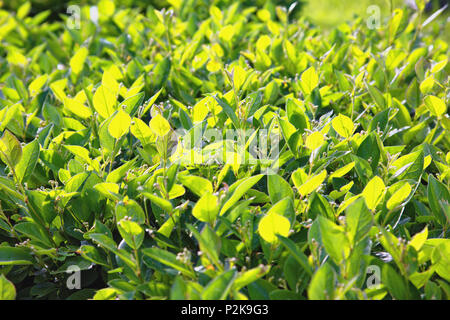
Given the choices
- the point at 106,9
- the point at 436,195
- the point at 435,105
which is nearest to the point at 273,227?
the point at 436,195

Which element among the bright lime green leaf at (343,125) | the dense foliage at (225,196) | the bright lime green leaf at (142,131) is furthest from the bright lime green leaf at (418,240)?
the bright lime green leaf at (142,131)

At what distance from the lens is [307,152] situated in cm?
191

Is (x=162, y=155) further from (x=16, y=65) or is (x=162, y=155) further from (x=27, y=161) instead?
(x=16, y=65)

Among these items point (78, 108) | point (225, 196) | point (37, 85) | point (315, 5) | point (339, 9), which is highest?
point (315, 5)

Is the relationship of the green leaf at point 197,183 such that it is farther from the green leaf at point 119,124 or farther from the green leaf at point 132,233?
the green leaf at point 119,124

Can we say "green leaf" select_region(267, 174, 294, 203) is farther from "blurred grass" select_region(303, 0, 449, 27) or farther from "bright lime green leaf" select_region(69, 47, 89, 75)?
"blurred grass" select_region(303, 0, 449, 27)

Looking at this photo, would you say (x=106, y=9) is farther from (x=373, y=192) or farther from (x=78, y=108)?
(x=373, y=192)

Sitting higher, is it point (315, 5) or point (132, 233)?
point (315, 5)

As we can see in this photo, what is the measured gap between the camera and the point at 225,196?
1546 millimetres

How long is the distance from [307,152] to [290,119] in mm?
167

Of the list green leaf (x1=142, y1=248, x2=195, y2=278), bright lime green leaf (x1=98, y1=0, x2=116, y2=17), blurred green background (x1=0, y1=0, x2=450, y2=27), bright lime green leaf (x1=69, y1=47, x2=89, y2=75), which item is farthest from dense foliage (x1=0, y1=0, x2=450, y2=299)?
blurred green background (x1=0, y1=0, x2=450, y2=27)

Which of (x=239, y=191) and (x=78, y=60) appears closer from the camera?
(x=239, y=191)
